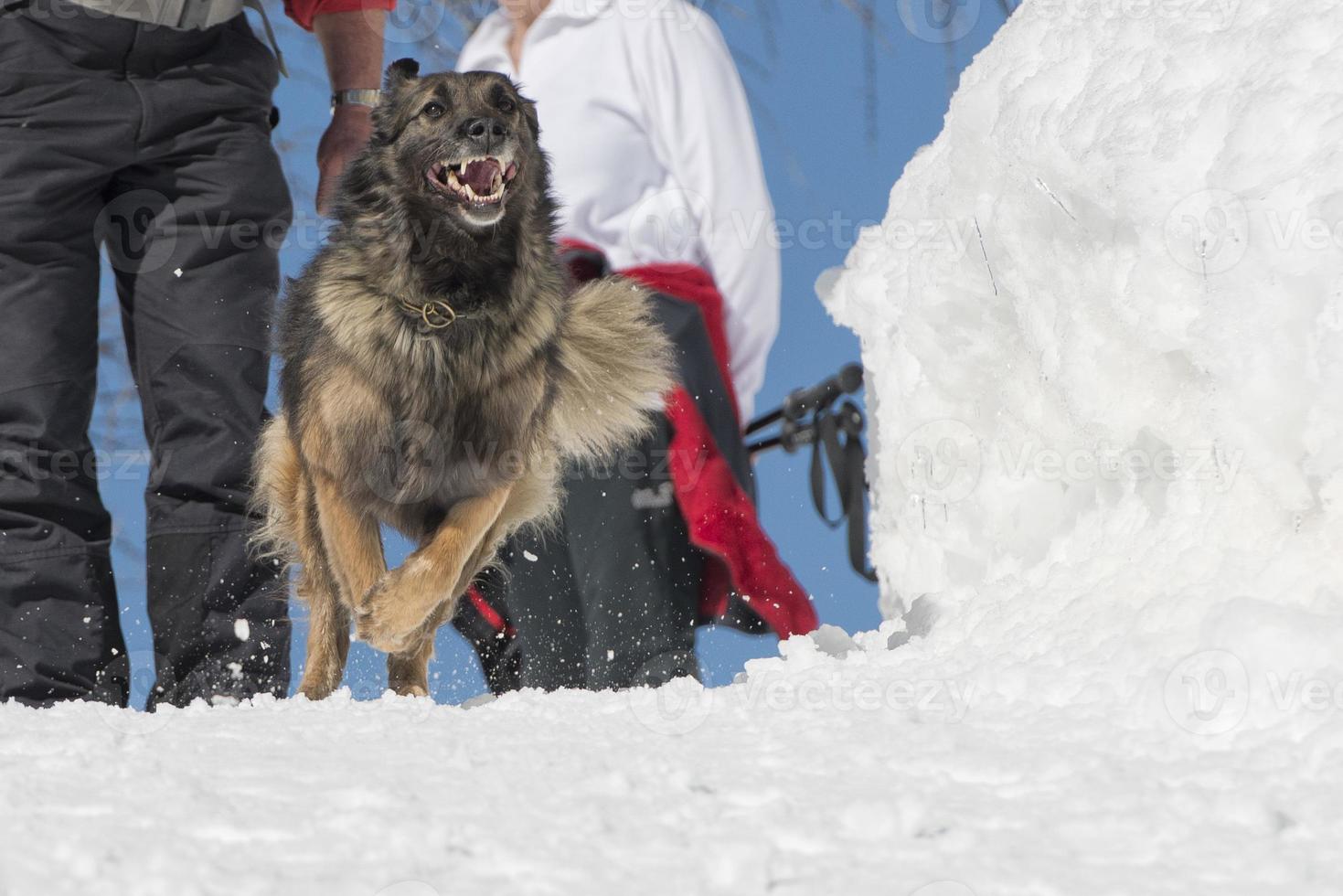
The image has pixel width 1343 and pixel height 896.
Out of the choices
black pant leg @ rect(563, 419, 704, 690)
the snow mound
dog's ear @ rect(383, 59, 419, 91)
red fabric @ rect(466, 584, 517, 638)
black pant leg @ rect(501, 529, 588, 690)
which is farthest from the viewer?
red fabric @ rect(466, 584, 517, 638)

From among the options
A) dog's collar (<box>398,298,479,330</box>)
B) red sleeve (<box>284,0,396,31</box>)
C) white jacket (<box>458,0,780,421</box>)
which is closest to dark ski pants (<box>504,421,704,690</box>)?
white jacket (<box>458,0,780,421</box>)

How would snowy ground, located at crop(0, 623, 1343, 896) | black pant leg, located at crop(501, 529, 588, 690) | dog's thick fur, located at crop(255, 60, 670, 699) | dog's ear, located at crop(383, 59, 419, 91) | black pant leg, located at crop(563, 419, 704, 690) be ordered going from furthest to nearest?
black pant leg, located at crop(501, 529, 588, 690) < black pant leg, located at crop(563, 419, 704, 690) < dog's ear, located at crop(383, 59, 419, 91) < dog's thick fur, located at crop(255, 60, 670, 699) < snowy ground, located at crop(0, 623, 1343, 896)

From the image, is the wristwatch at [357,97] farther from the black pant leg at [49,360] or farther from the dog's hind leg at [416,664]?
the dog's hind leg at [416,664]

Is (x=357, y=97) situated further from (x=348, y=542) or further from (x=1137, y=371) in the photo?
(x=1137, y=371)

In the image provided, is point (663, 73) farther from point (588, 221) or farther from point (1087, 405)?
point (1087, 405)

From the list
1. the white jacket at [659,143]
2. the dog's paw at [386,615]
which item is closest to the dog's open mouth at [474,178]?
the white jacket at [659,143]

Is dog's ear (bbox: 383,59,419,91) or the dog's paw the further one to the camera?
dog's ear (bbox: 383,59,419,91)

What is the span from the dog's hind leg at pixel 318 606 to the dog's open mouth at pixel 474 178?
34.1 inches

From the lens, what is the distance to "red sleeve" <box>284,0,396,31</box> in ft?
12.5

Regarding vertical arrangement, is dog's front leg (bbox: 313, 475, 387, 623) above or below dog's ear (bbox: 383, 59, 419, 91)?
below

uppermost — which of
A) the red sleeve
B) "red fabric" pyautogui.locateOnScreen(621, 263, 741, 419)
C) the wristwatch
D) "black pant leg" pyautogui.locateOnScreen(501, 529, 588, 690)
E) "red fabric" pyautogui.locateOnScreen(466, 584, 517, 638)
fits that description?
the red sleeve

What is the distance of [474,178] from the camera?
341 centimetres

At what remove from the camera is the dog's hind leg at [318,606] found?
11.3 ft

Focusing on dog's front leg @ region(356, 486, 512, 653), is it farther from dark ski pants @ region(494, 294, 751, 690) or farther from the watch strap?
the watch strap
